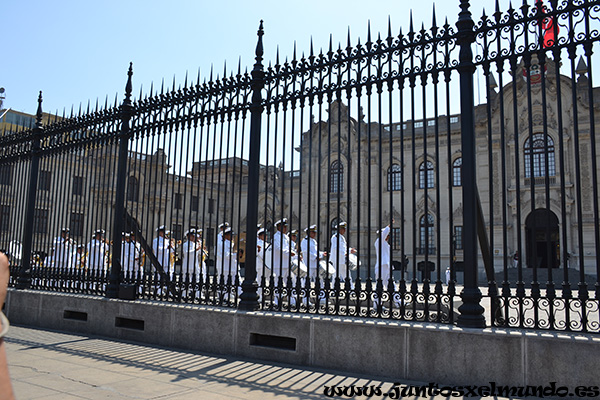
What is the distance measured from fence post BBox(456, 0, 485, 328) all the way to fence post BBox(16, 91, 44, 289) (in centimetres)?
954

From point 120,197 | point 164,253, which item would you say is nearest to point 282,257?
point 120,197

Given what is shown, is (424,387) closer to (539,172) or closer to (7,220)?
(7,220)

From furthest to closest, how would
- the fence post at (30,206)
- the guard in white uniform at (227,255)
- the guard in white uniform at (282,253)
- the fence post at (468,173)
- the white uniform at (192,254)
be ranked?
the fence post at (30,206)
the white uniform at (192,254)
the guard in white uniform at (282,253)
the guard in white uniform at (227,255)
the fence post at (468,173)

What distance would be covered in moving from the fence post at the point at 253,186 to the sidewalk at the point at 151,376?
3.03ft

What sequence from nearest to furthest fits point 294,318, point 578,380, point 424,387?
point 578,380 < point 424,387 < point 294,318

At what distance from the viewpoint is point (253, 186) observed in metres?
7.39

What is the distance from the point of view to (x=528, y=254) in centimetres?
3028

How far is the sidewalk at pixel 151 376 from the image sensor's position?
490 centimetres

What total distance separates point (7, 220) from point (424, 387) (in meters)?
11.6

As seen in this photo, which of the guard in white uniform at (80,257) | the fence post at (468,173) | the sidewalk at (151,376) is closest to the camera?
the sidewalk at (151,376)

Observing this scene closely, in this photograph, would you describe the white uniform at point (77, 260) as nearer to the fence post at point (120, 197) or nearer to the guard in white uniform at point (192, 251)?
the fence post at point (120, 197)

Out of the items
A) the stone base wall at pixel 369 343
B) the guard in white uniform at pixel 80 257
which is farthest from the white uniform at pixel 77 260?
the stone base wall at pixel 369 343

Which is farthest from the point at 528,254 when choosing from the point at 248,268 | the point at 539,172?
the point at 248,268

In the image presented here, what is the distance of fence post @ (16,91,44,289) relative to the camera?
1088 centimetres
